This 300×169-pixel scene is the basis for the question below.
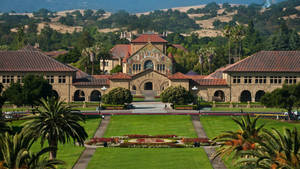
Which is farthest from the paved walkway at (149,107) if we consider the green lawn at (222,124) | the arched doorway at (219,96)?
the arched doorway at (219,96)

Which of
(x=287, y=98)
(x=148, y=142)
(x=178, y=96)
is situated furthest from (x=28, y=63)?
(x=148, y=142)

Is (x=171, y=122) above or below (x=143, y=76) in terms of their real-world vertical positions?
below

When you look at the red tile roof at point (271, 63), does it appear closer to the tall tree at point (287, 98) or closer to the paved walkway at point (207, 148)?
the tall tree at point (287, 98)

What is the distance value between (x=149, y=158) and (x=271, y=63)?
58.7 meters

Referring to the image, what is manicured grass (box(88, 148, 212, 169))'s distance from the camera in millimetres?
59031

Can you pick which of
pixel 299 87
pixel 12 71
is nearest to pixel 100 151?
pixel 299 87

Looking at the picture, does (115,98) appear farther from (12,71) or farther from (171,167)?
(171,167)

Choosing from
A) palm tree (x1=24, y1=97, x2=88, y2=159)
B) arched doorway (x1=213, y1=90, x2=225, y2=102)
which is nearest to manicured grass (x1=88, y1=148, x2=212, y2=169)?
palm tree (x1=24, y1=97, x2=88, y2=159)

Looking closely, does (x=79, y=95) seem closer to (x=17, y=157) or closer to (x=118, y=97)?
(x=118, y=97)

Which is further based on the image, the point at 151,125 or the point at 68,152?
the point at 151,125

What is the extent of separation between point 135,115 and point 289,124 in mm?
22131

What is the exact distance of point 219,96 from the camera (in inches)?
4724

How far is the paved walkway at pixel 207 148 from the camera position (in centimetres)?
5944

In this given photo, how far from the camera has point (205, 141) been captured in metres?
71.8
